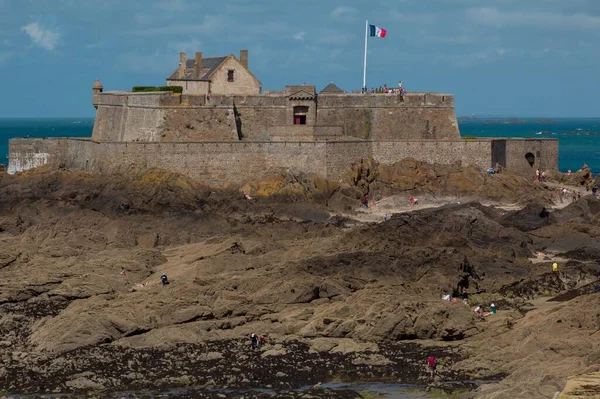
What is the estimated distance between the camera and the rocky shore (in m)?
28.2

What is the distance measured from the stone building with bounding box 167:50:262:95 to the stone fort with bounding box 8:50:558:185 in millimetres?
47

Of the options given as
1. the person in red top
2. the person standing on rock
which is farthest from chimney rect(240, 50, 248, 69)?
the person in red top

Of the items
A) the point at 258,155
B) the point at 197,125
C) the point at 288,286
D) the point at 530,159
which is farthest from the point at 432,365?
the point at 530,159

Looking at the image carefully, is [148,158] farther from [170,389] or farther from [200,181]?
[170,389]

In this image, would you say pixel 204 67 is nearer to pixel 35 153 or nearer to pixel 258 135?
pixel 258 135

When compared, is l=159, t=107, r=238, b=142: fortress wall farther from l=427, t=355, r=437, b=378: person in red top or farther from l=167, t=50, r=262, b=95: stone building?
l=427, t=355, r=437, b=378: person in red top

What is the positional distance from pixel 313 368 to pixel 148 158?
80.4ft

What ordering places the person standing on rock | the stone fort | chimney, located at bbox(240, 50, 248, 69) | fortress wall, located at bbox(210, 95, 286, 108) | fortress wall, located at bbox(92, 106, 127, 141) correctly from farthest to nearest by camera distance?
chimney, located at bbox(240, 50, 248, 69), fortress wall, located at bbox(92, 106, 127, 141), fortress wall, located at bbox(210, 95, 286, 108), the stone fort, the person standing on rock

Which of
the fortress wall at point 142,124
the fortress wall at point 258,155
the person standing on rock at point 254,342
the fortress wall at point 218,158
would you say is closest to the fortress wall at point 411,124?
the fortress wall at point 258,155

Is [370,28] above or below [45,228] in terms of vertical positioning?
above

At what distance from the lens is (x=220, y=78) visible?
57531mm

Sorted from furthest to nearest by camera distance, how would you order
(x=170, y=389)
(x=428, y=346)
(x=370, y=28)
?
(x=370, y=28), (x=428, y=346), (x=170, y=389)

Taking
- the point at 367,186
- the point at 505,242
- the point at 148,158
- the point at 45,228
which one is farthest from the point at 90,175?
the point at 505,242

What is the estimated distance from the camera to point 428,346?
30453 millimetres
